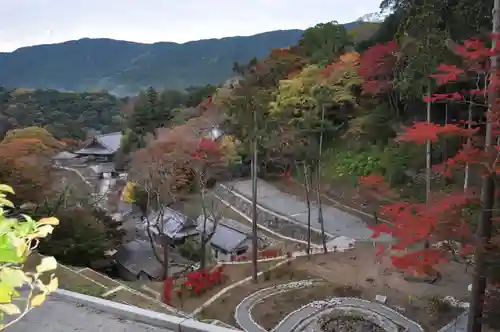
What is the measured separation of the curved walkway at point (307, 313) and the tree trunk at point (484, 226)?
2.96 m

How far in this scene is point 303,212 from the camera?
17.5 m

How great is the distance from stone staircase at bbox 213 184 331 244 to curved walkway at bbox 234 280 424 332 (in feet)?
19.6

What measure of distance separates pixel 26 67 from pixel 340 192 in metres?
64.4

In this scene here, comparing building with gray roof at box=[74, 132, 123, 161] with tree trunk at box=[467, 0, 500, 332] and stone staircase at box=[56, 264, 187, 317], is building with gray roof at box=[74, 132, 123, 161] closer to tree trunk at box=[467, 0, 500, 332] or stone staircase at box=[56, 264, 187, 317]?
stone staircase at box=[56, 264, 187, 317]

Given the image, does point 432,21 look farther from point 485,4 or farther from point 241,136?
point 241,136

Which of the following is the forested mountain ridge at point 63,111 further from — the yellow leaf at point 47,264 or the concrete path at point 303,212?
the yellow leaf at point 47,264

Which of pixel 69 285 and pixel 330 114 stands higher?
pixel 330 114

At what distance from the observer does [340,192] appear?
723 inches

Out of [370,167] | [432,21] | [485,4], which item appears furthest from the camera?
[370,167]

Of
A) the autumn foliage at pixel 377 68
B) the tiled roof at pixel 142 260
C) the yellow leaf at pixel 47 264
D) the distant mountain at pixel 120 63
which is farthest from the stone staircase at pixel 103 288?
the distant mountain at pixel 120 63

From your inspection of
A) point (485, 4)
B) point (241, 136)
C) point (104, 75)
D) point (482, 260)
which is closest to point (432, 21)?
point (485, 4)

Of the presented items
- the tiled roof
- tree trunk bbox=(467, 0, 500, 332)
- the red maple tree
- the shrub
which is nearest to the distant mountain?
the tiled roof

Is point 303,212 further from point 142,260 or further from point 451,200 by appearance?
point 451,200

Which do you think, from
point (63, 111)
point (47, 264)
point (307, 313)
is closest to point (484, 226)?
point (307, 313)
